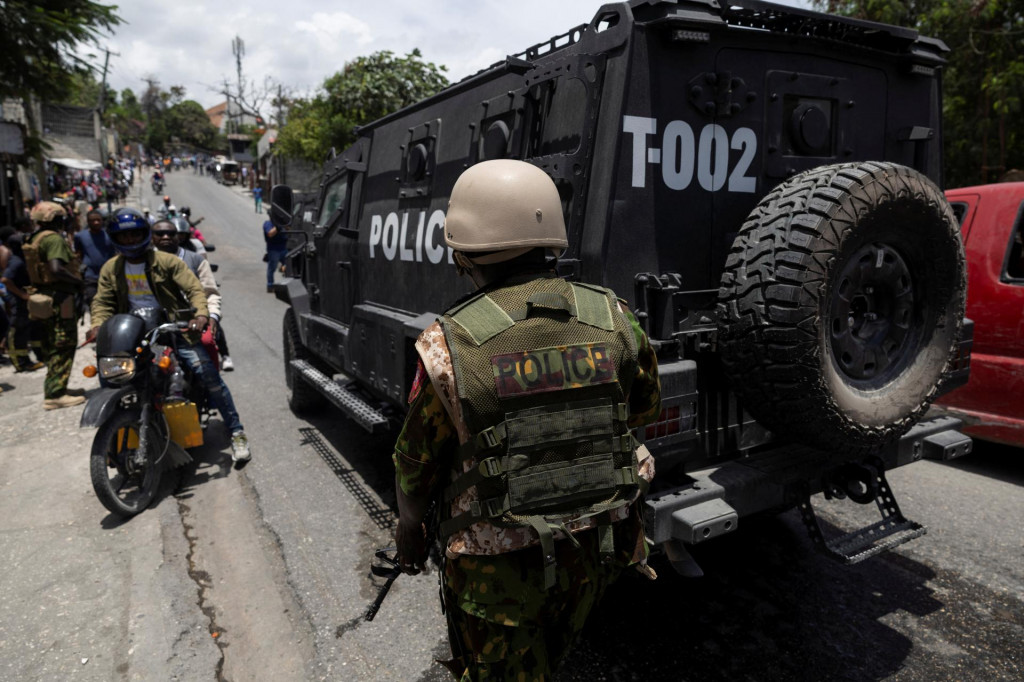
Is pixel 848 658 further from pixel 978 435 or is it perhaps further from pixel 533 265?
pixel 978 435

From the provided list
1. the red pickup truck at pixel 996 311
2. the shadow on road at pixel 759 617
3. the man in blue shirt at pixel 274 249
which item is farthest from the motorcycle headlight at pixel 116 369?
the man in blue shirt at pixel 274 249

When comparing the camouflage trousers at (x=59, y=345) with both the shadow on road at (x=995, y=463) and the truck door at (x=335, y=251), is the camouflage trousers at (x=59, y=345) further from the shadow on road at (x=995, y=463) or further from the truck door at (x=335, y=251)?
the shadow on road at (x=995, y=463)

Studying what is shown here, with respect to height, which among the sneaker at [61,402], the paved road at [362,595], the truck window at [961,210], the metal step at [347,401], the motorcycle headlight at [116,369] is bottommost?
the paved road at [362,595]

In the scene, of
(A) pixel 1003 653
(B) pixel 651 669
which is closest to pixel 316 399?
(B) pixel 651 669

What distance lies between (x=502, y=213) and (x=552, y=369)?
1.34ft

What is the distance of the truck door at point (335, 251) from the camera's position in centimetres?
533

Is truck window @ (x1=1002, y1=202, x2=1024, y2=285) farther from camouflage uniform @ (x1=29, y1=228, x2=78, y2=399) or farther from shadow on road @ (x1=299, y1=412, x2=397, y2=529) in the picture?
camouflage uniform @ (x1=29, y1=228, x2=78, y2=399)

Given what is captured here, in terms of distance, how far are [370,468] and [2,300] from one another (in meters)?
→ 5.61

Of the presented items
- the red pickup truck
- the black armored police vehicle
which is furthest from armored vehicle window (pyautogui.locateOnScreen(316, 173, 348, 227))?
the red pickup truck

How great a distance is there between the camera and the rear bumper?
98.7 inches

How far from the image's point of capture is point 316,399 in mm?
6402

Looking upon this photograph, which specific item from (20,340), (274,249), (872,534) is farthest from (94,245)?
(872,534)

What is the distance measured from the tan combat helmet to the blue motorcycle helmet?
3.82 m

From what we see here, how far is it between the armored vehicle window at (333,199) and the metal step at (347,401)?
1.21m
